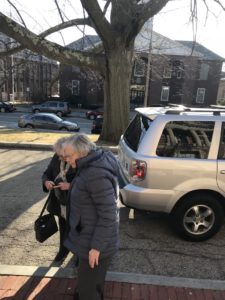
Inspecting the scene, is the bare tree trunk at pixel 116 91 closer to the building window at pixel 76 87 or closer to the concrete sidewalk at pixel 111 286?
the concrete sidewalk at pixel 111 286

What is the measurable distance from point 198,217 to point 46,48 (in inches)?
330

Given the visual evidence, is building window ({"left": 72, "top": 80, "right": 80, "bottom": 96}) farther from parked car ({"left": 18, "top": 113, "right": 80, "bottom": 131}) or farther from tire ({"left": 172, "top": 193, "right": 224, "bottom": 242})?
tire ({"left": 172, "top": 193, "right": 224, "bottom": 242})

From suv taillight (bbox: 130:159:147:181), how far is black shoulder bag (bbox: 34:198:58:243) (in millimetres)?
1197

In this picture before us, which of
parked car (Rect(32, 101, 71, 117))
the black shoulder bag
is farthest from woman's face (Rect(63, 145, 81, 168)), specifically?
parked car (Rect(32, 101, 71, 117))

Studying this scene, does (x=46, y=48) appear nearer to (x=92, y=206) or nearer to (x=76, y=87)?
(x=92, y=206)

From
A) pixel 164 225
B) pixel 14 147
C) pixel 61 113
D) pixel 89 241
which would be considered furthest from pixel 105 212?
pixel 61 113

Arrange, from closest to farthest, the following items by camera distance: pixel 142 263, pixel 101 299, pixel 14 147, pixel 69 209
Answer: pixel 69 209 < pixel 101 299 < pixel 142 263 < pixel 14 147

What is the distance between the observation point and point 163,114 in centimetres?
422

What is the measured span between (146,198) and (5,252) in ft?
6.11

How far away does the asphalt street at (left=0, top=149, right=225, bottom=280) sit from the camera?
374cm

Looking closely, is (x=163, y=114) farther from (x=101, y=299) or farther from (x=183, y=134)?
(x=101, y=299)

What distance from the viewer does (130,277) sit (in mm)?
3428

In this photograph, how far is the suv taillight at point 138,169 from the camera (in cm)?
410

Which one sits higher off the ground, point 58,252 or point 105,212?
point 105,212
